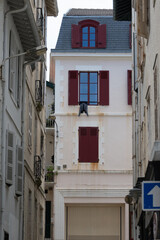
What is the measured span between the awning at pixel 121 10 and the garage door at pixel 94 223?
13601 millimetres

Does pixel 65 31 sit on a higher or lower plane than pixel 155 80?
higher

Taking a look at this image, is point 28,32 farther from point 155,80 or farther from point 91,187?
point 91,187

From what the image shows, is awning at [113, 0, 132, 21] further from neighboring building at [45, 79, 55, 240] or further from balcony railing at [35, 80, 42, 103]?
neighboring building at [45, 79, 55, 240]

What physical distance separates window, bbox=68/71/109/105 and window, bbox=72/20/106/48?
1727 mm

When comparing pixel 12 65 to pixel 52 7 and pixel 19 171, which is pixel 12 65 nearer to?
pixel 19 171

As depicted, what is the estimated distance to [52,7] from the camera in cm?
3562

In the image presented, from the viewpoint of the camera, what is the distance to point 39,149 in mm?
32062

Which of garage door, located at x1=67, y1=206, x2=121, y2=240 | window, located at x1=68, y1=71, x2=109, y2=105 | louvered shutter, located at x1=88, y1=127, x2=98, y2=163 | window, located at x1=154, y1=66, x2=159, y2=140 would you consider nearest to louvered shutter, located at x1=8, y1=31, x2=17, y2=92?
window, located at x1=154, y1=66, x2=159, y2=140

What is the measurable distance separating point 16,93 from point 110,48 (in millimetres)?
18281

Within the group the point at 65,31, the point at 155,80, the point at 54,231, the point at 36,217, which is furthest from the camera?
the point at 65,31

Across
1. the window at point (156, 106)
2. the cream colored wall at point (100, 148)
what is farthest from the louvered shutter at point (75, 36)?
the window at point (156, 106)

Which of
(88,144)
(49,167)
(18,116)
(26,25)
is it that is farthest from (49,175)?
(26,25)

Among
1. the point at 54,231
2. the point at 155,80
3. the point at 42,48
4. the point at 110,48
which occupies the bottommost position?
the point at 54,231

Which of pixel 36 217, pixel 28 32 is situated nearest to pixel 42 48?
pixel 28 32
